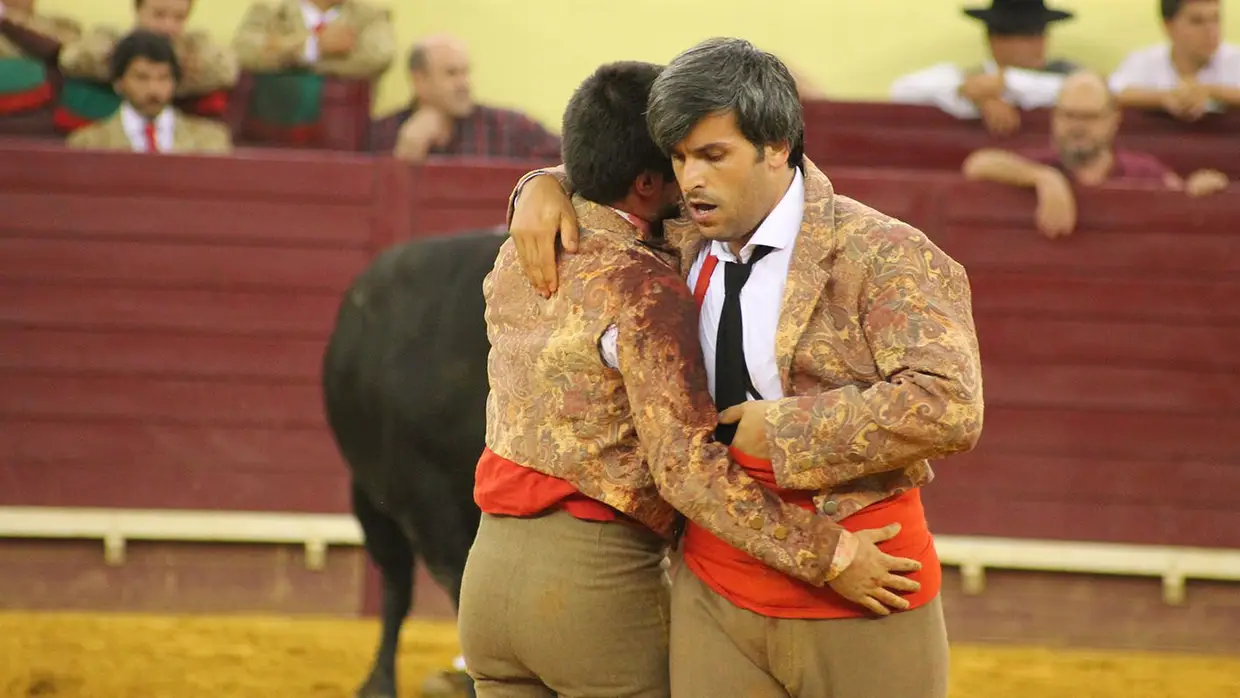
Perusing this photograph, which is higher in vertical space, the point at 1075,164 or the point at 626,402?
the point at 626,402

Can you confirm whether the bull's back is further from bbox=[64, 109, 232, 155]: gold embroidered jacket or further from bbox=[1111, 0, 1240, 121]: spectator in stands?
bbox=[1111, 0, 1240, 121]: spectator in stands

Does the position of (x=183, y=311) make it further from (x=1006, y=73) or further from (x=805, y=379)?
(x=805, y=379)

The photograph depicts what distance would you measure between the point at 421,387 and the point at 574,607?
1.70m

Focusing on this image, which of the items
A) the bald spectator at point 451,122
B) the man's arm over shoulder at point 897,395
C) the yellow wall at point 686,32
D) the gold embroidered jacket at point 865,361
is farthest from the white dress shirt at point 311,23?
the man's arm over shoulder at point 897,395

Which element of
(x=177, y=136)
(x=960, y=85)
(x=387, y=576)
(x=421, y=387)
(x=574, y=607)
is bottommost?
(x=387, y=576)

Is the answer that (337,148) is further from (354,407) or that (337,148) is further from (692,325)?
(692,325)

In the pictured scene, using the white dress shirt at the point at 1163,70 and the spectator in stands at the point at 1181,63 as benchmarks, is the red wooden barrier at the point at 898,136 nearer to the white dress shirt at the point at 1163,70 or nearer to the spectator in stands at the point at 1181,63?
the spectator in stands at the point at 1181,63

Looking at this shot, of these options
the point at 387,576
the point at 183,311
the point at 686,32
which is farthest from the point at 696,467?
the point at 686,32

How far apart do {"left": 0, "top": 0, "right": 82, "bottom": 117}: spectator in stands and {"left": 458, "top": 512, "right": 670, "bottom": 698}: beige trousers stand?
4.67 metres

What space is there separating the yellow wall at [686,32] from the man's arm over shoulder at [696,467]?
558 centimetres

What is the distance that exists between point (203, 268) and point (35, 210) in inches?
24.7

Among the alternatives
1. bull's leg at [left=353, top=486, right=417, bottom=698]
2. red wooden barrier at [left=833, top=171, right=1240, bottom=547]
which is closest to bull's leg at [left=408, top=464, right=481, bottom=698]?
bull's leg at [left=353, top=486, right=417, bottom=698]

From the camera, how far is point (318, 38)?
6918mm

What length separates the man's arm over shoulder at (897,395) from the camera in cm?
200
